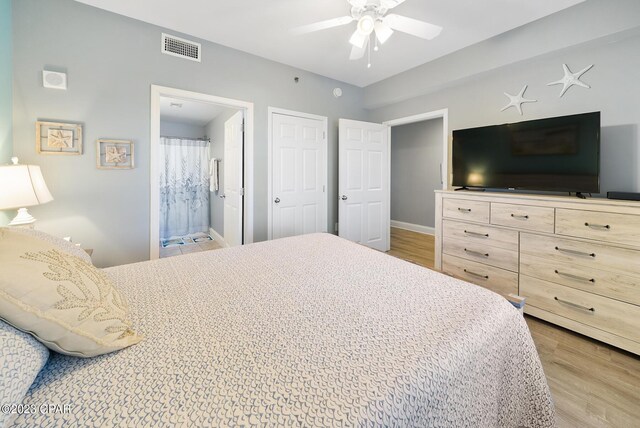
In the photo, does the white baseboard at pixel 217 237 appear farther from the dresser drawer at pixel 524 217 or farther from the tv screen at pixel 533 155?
the dresser drawer at pixel 524 217

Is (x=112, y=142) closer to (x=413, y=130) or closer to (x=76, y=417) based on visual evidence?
(x=76, y=417)

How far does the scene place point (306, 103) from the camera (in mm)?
3645

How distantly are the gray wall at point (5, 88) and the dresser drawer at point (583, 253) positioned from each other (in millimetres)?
4125

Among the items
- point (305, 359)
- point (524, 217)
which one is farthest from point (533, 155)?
point (305, 359)

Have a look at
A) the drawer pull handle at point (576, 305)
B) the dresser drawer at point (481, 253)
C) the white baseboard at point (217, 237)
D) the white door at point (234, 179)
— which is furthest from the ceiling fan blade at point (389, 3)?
the white baseboard at point (217, 237)

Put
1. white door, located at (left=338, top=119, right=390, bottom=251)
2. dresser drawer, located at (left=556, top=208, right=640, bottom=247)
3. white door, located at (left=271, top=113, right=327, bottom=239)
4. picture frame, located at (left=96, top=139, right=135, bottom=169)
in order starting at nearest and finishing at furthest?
dresser drawer, located at (left=556, top=208, right=640, bottom=247) < picture frame, located at (left=96, top=139, right=135, bottom=169) < white door, located at (left=271, top=113, right=327, bottom=239) < white door, located at (left=338, top=119, right=390, bottom=251)

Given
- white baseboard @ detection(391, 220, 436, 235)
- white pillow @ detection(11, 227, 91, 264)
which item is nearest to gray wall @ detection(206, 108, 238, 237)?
white pillow @ detection(11, 227, 91, 264)

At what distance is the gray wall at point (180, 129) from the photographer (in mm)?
5457

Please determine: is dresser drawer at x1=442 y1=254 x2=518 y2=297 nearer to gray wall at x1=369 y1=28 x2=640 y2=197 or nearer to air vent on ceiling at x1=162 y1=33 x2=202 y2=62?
gray wall at x1=369 y1=28 x2=640 y2=197

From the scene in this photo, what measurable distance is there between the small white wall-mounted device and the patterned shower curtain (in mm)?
2966

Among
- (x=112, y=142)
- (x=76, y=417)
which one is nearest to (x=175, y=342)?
(x=76, y=417)

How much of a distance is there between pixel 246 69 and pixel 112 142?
1.62 m

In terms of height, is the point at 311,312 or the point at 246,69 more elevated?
the point at 246,69

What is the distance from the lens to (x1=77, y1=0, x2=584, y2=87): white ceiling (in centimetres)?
224
